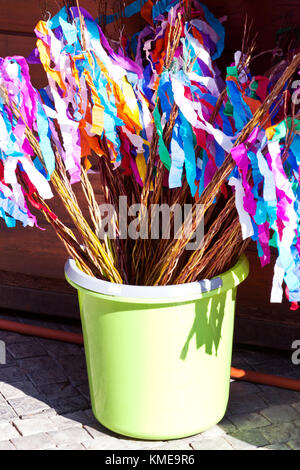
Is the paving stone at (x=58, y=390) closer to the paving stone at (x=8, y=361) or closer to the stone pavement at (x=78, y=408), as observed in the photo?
the stone pavement at (x=78, y=408)

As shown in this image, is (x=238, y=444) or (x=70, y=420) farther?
(x=70, y=420)

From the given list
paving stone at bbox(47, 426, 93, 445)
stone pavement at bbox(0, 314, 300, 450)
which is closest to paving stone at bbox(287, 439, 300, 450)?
stone pavement at bbox(0, 314, 300, 450)

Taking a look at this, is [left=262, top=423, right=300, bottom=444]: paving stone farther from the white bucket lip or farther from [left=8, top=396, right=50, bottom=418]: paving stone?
[left=8, top=396, right=50, bottom=418]: paving stone

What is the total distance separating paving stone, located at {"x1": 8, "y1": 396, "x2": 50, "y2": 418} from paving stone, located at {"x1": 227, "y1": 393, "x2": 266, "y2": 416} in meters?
0.54

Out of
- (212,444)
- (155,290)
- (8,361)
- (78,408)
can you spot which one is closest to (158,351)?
(155,290)

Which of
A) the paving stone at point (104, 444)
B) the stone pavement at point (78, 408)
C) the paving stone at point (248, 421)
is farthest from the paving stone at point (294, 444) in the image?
the paving stone at point (104, 444)

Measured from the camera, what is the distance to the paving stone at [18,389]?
8.11 feet

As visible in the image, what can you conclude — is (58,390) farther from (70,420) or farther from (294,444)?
(294,444)

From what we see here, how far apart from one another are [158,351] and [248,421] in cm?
42

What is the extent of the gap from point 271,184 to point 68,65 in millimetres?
600

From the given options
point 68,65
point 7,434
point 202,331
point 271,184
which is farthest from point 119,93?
point 7,434

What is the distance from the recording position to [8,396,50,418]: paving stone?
238cm

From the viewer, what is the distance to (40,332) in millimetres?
2777

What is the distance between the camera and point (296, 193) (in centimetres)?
191
